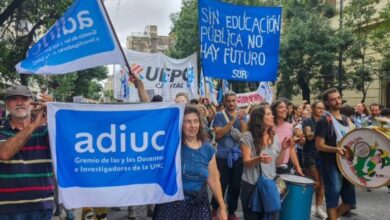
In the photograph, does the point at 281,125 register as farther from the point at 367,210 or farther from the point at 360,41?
the point at 360,41

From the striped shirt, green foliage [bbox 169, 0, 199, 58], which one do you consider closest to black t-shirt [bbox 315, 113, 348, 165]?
the striped shirt

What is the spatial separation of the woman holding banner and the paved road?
3.26 m

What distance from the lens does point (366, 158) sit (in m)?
5.71

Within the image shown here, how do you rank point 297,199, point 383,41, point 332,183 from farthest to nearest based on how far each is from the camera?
1. point 383,41
2. point 332,183
3. point 297,199

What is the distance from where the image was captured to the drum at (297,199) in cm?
523

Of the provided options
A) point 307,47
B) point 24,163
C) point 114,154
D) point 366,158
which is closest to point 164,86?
point 366,158

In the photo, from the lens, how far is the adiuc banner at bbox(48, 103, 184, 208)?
375 cm

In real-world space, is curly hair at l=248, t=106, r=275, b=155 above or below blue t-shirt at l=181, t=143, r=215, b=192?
above

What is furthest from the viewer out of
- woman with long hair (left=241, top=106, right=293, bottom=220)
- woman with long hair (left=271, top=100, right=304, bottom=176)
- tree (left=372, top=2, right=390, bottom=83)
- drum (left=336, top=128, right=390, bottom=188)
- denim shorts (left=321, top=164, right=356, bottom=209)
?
tree (left=372, top=2, right=390, bottom=83)

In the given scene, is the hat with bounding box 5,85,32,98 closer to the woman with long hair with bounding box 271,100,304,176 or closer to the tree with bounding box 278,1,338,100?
the woman with long hair with bounding box 271,100,304,176

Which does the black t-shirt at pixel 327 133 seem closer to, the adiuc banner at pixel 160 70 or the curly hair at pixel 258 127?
the curly hair at pixel 258 127

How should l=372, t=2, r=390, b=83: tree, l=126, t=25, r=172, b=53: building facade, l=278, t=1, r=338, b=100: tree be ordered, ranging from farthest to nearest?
l=126, t=25, r=172, b=53: building facade
l=278, t=1, r=338, b=100: tree
l=372, t=2, r=390, b=83: tree

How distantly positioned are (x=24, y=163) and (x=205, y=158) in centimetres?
145

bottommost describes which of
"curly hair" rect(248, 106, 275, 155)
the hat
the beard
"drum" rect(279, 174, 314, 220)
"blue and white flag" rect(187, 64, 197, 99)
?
"drum" rect(279, 174, 314, 220)
